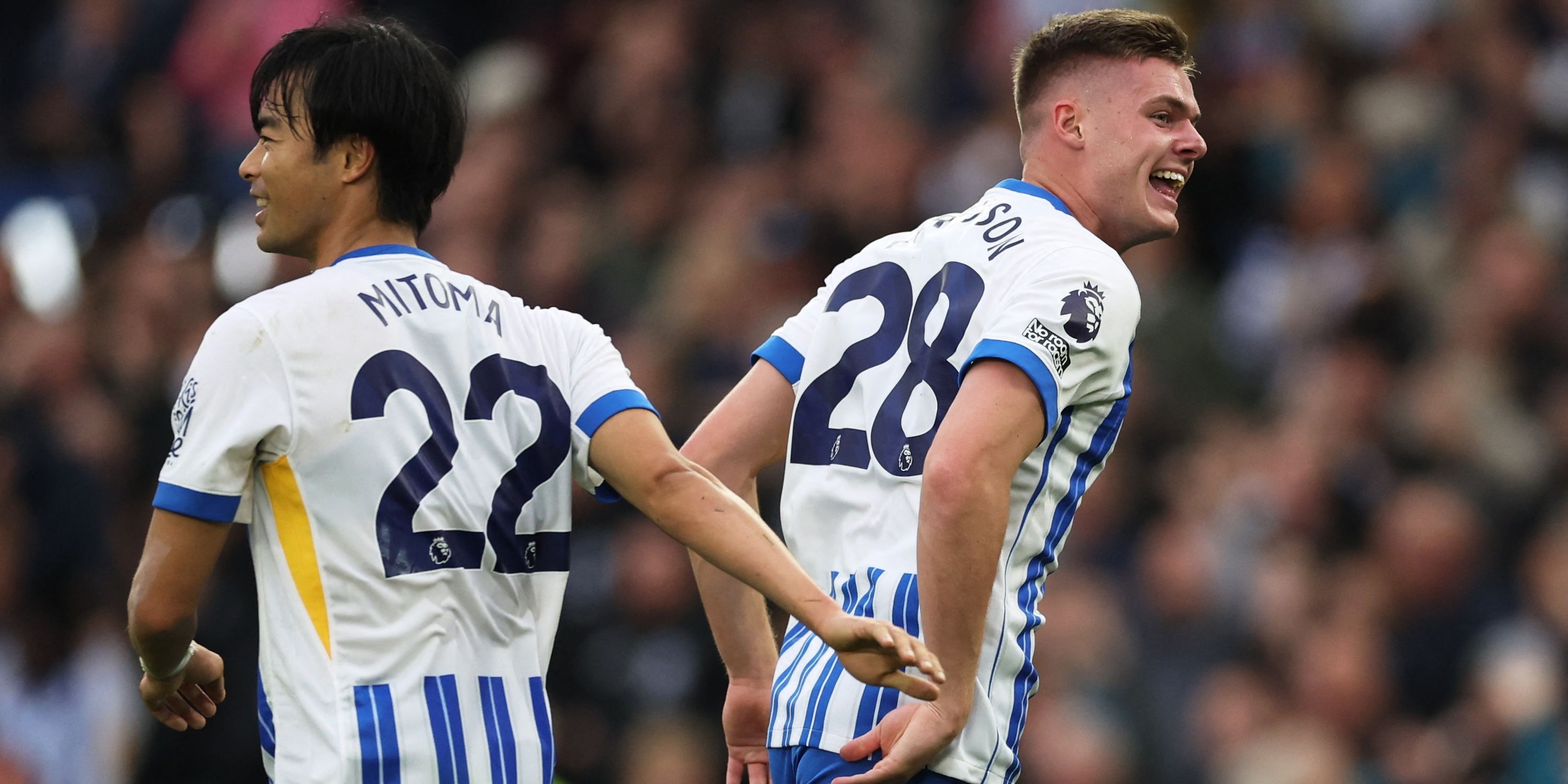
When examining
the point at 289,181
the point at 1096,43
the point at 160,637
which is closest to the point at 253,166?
the point at 289,181

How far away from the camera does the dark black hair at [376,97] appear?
385 centimetres

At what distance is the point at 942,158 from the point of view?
10.8 meters

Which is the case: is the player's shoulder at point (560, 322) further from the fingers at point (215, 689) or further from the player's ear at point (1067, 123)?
the player's ear at point (1067, 123)

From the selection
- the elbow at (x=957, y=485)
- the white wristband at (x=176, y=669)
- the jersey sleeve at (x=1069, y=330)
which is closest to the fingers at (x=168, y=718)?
the white wristband at (x=176, y=669)

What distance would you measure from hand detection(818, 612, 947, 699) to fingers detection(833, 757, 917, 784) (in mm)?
310

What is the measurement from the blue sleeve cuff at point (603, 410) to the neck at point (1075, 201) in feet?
3.92

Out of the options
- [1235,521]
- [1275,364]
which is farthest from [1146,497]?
[1275,364]

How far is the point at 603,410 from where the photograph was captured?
3.92m

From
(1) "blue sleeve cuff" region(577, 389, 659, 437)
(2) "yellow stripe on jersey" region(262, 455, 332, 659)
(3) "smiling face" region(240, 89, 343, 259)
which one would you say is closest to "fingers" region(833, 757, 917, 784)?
(1) "blue sleeve cuff" region(577, 389, 659, 437)

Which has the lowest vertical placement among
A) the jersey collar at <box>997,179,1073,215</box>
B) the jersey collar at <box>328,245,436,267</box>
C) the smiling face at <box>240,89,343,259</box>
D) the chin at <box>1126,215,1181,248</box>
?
the chin at <box>1126,215,1181,248</box>

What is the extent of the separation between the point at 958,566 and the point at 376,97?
1477 millimetres

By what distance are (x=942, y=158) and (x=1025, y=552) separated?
6885mm

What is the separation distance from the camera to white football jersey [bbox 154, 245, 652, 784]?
3.63 metres

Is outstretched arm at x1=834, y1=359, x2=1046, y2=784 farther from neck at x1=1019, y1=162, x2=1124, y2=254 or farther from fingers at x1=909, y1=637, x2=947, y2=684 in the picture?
neck at x1=1019, y1=162, x2=1124, y2=254
